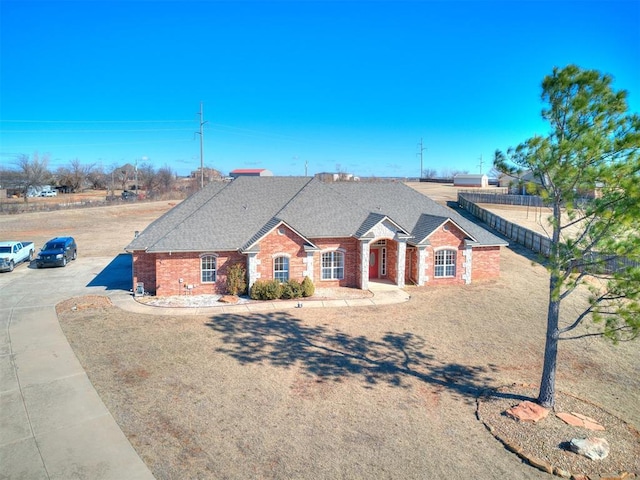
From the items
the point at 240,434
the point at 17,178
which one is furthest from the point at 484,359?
the point at 17,178

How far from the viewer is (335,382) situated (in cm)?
1418

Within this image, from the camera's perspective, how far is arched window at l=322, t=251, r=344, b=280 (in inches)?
1011

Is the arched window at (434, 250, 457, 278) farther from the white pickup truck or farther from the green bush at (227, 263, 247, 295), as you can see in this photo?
the white pickup truck

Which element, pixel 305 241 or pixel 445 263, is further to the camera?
pixel 445 263

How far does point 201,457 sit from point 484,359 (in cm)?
1065

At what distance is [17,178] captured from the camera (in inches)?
3406

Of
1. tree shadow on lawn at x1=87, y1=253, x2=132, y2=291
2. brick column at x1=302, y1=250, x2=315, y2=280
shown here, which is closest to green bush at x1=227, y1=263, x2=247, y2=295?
brick column at x1=302, y1=250, x2=315, y2=280

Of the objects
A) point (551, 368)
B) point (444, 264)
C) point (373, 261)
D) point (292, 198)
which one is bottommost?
point (551, 368)

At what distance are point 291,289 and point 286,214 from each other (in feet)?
16.9

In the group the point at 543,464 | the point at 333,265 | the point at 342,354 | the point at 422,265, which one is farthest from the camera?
the point at 422,265

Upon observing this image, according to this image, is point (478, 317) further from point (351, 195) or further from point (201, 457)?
point (201, 457)

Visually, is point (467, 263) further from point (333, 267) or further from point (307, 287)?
point (307, 287)

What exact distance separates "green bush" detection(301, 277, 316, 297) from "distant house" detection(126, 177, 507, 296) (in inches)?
35.7

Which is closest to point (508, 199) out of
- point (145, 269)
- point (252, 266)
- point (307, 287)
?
point (307, 287)
